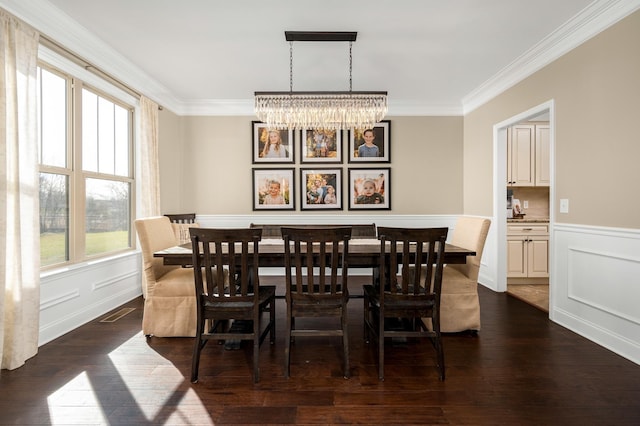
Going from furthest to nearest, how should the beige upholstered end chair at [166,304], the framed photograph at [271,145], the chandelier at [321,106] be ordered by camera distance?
the framed photograph at [271,145], the chandelier at [321,106], the beige upholstered end chair at [166,304]

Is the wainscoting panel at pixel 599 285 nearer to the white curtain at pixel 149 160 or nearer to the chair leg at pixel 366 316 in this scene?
the chair leg at pixel 366 316

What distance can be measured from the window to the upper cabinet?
528 cm

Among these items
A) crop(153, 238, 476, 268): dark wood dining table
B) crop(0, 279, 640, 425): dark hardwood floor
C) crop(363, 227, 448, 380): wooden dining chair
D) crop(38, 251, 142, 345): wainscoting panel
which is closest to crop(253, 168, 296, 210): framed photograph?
crop(38, 251, 142, 345): wainscoting panel

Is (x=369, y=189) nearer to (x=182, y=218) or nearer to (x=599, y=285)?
(x=182, y=218)

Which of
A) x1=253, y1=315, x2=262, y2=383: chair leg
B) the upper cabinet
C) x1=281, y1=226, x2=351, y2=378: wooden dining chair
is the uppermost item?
the upper cabinet

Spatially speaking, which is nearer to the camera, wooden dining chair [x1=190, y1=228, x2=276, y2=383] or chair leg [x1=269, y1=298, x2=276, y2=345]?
wooden dining chair [x1=190, y1=228, x2=276, y2=383]

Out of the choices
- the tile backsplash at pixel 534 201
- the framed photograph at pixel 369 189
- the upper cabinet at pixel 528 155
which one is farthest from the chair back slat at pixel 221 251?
the tile backsplash at pixel 534 201

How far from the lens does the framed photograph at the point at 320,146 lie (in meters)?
5.04

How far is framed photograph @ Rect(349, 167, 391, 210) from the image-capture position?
200 inches

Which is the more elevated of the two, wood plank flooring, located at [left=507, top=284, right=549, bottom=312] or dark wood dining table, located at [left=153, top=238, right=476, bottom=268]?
dark wood dining table, located at [left=153, top=238, right=476, bottom=268]

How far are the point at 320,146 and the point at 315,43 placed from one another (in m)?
2.00

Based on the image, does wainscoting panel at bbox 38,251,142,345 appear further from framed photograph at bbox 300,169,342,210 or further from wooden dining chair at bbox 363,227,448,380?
wooden dining chair at bbox 363,227,448,380

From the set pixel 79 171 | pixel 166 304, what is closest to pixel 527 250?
pixel 166 304

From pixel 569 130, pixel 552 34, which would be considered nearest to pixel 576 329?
pixel 569 130
